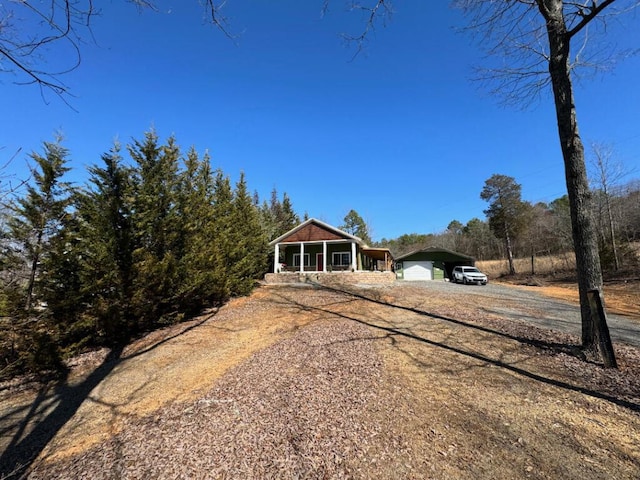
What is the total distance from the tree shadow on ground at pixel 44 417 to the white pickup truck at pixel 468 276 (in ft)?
74.4

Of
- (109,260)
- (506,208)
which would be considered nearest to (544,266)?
(506,208)

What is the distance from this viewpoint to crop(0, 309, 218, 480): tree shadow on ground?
3.90m

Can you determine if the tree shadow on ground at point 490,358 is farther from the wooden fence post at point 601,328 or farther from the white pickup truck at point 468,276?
the white pickup truck at point 468,276

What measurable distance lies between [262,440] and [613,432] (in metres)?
4.04

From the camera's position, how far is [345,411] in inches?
151

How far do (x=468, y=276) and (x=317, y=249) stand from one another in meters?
12.9

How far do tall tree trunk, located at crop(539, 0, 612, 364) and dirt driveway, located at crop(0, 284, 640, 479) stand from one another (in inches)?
48.9

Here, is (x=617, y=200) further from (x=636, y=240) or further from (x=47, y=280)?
(x=47, y=280)

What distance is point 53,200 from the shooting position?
319 inches

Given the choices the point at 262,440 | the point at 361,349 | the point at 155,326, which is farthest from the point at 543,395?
the point at 155,326

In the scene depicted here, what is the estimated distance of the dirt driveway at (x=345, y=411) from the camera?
2943 mm

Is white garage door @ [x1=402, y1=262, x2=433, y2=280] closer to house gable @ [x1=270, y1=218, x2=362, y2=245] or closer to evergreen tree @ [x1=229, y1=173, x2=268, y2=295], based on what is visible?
house gable @ [x1=270, y1=218, x2=362, y2=245]

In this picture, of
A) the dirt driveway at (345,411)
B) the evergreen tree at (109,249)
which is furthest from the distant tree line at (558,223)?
the evergreen tree at (109,249)

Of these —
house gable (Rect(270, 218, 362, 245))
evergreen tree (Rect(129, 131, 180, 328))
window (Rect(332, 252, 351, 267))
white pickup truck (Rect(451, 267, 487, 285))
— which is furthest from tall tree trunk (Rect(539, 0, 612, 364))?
window (Rect(332, 252, 351, 267))
